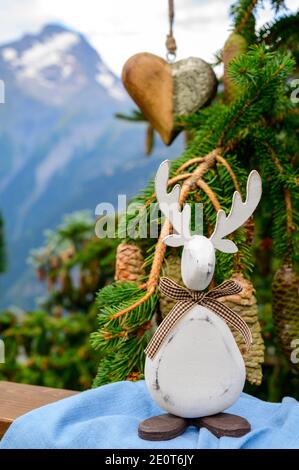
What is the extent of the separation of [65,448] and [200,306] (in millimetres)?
178

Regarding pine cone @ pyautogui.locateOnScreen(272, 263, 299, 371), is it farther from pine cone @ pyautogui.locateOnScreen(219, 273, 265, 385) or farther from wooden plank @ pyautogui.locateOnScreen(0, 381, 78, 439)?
wooden plank @ pyautogui.locateOnScreen(0, 381, 78, 439)

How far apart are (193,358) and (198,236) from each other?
0.36 feet

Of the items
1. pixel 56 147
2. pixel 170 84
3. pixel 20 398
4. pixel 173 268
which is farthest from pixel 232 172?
pixel 56 147

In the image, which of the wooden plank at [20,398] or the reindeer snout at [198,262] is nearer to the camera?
the reindeer snout at [198,262]

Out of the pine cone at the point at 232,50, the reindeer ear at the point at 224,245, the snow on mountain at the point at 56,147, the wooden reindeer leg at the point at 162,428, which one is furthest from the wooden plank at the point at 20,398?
the snow on mountain at the point at 56,147

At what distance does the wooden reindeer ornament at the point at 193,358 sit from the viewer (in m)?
0.54

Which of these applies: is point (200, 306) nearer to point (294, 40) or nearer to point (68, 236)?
point (294, 40)

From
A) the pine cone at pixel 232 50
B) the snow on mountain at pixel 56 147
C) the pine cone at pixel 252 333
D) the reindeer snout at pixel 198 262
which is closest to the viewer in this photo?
the reindeer snout at pixel 198 262

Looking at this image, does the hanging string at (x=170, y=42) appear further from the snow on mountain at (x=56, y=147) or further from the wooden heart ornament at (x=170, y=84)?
the snow on mountain at (x=56, y=147)

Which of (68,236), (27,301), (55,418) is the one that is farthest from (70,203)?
(55,418)

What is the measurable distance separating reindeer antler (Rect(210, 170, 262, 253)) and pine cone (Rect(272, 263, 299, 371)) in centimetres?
17

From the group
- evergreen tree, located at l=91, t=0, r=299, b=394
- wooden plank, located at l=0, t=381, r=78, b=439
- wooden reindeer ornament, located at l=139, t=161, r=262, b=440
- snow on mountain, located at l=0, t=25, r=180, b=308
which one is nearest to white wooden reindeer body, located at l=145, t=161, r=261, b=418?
wooden reindeer ornament, located at l=139, t=161, r=262, b=440

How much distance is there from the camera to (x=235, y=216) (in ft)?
1.89

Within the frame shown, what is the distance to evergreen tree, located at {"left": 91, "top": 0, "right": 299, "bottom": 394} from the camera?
0.66 meters
